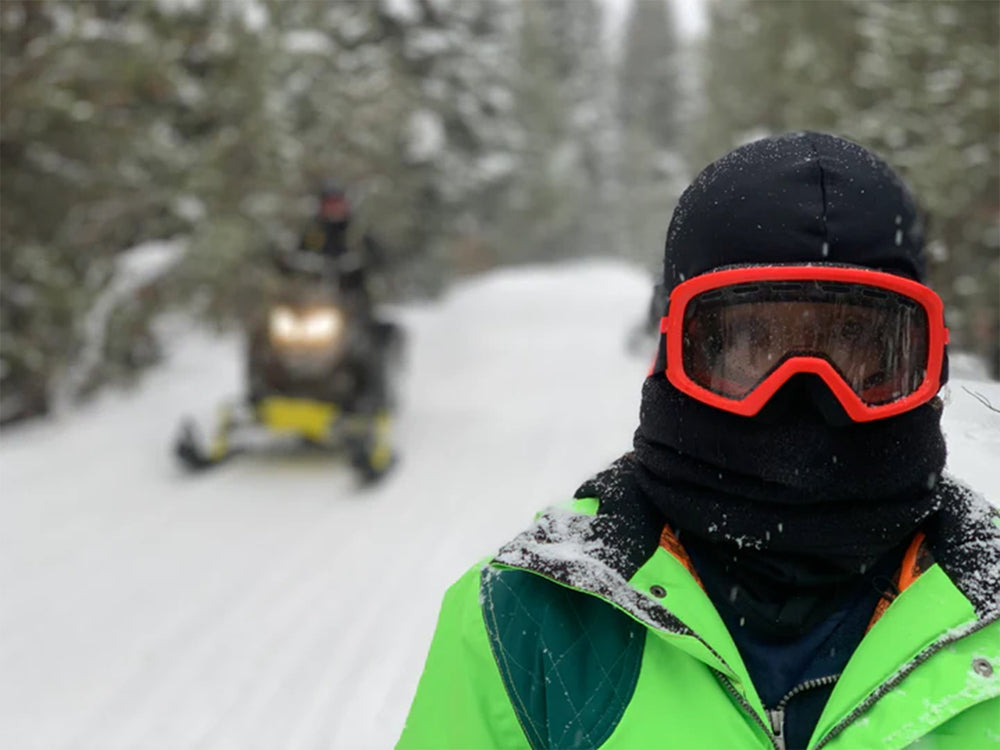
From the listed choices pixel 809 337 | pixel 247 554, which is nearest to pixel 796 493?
pixel 809 337

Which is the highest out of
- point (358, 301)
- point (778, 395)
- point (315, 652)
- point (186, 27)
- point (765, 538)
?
point (186, 27)

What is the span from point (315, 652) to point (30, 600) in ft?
4.69

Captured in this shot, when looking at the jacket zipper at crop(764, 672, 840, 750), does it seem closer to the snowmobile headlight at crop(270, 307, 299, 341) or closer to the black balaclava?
the black balaclava

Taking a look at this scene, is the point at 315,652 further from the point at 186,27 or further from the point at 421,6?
the point at 421,6

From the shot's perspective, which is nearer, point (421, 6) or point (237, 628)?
point (237, 628)

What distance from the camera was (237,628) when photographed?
156 inches

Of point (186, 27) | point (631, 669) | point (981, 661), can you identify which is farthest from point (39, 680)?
point (186, 27)

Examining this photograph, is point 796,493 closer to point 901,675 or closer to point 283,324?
point 901,675

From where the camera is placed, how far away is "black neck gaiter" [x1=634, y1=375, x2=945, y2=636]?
3.87 feet

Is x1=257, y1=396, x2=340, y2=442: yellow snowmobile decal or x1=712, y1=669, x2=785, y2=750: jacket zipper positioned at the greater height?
x1=712, y1=669, x2=785, y2=750: jacket zipper

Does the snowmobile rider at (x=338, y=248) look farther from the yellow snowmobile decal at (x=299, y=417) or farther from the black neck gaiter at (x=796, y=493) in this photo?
the black neck gaiter at (x=796, y=493)

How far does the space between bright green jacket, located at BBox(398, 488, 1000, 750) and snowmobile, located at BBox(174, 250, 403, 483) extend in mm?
5147

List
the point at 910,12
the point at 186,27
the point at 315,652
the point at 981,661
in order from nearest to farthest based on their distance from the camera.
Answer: the point at 981,661 → the point at 315,652 → the point at 186,27 → the point at 910,12

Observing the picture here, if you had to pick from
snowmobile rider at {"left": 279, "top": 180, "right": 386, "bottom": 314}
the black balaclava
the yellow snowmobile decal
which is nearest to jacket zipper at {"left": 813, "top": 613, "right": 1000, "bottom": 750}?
the black balaclava
